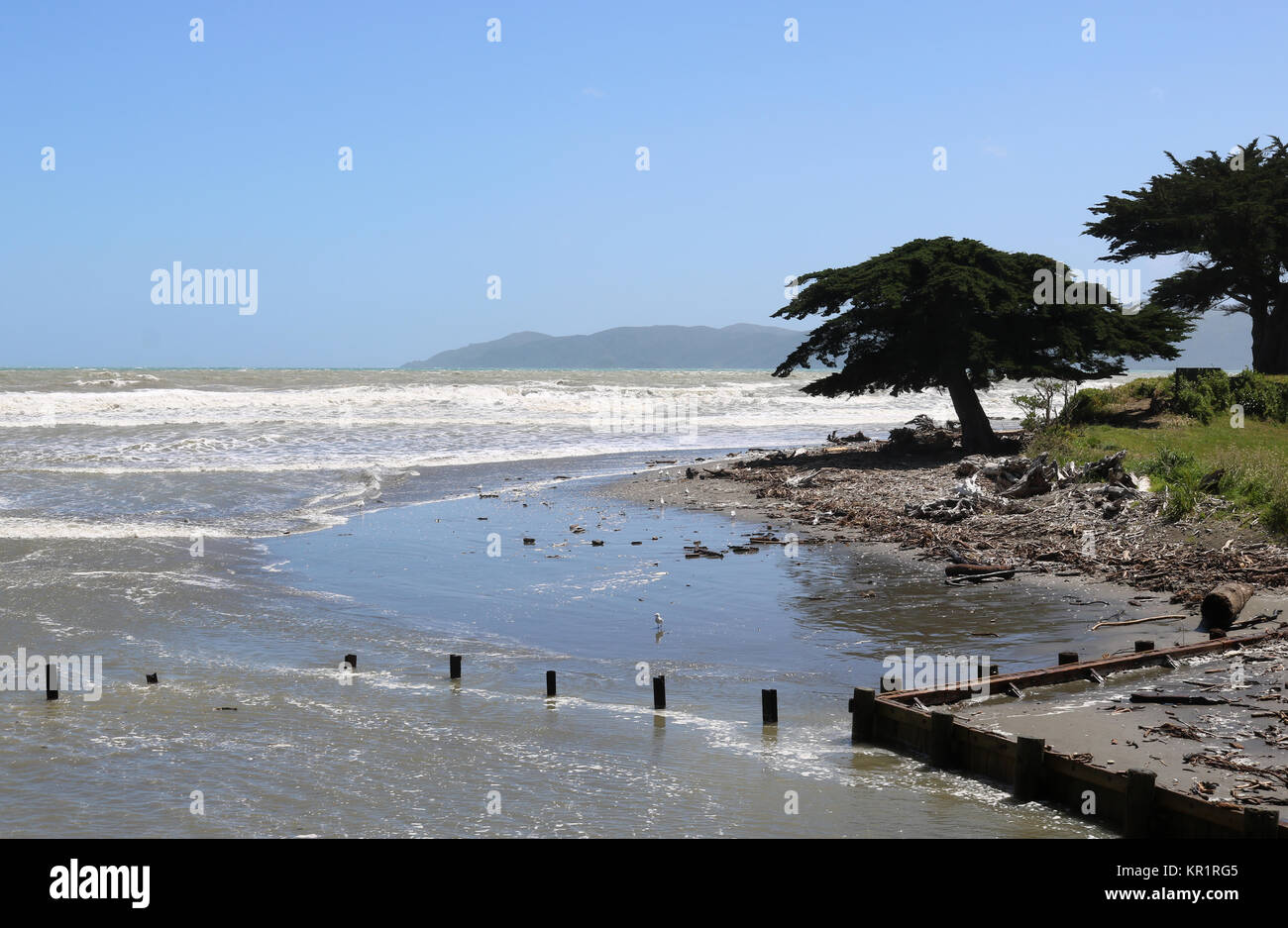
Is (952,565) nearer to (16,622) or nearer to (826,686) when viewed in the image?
(826,686)

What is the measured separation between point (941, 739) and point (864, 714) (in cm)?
94

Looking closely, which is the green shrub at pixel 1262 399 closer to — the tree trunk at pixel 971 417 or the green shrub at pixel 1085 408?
the green shrub at pixel 1085 408

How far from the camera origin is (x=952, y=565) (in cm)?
1825

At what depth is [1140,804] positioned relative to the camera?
8086 mm

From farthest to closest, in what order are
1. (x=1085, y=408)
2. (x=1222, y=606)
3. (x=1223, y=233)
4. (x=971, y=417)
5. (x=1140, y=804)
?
(x=1223, y=233), (x=1085, y=408), (x=971, y=417), (x=1222, y=606), (x=1140, y=804)

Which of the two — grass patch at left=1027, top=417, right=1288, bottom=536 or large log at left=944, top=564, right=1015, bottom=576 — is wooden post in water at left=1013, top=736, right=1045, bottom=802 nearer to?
large log at left=944, top=564, right=1015, bottom=576

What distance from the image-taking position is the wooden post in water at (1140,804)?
8.07 meters

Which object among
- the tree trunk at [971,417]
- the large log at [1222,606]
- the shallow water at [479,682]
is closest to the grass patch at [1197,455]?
the tree trunk at [971,417]

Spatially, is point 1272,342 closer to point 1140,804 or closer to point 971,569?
point 971,569

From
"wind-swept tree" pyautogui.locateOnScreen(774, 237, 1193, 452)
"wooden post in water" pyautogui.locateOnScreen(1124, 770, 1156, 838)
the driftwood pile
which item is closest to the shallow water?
"wooden post in water" pyautogui.locateOnScreen(1124, 770, 1156, 838)

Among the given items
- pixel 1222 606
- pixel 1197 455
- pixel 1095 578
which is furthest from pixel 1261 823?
pixel 1197 455

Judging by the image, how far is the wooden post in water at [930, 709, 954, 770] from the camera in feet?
32.2
